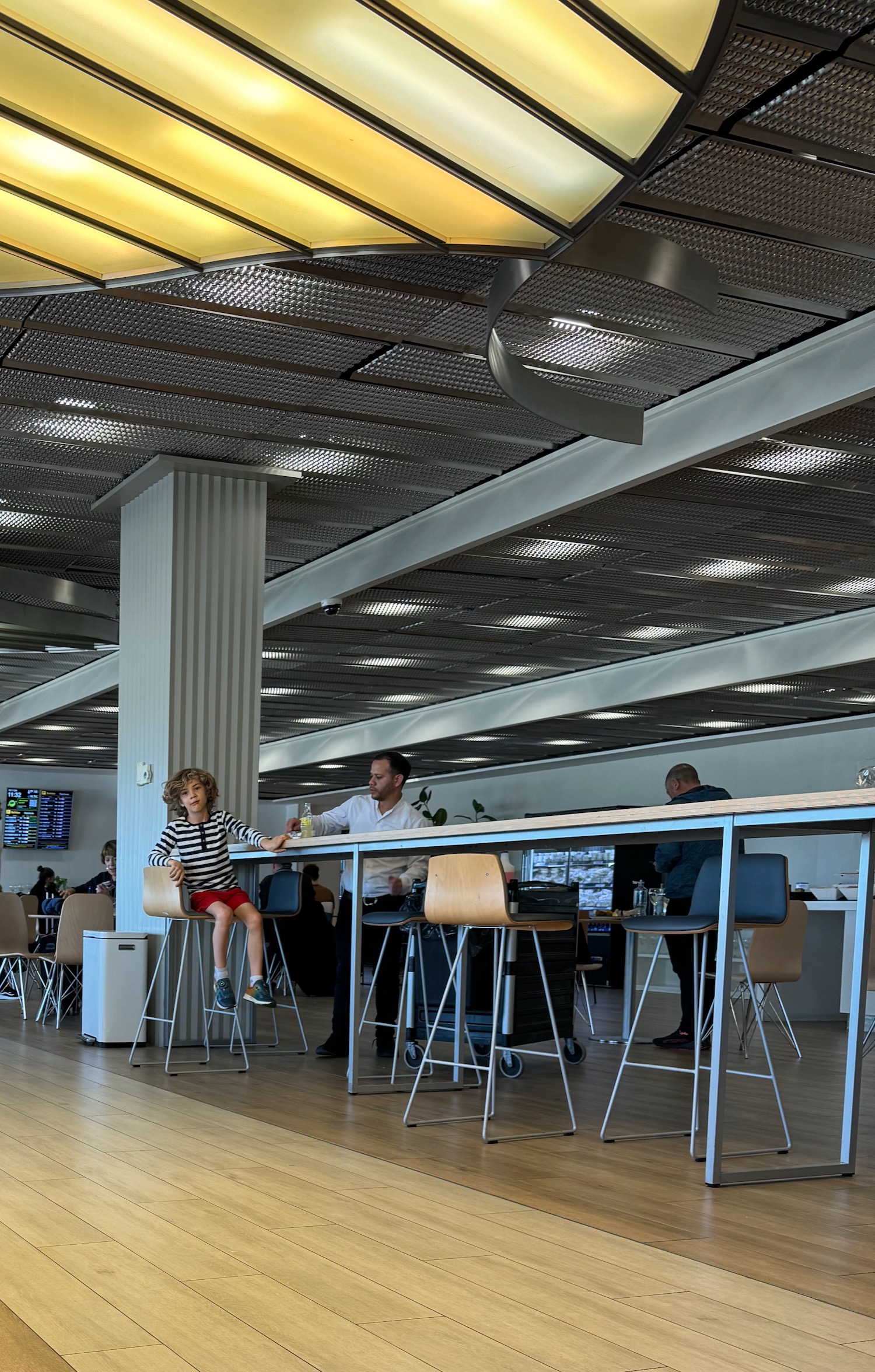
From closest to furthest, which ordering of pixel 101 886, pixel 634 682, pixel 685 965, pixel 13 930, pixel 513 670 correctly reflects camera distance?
pixel 685 965 → pixel 13 930 → pixel 101 886 → pixel 634 682 → pixel 513 670

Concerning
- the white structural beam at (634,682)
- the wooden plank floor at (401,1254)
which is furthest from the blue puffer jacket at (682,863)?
the white structural beam at (634,682)

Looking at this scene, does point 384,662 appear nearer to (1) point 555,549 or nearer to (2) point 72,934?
(1) point 555,549

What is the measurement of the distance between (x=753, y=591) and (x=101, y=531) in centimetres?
491

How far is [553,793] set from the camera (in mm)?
20109

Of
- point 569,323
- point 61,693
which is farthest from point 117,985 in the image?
point 61,693

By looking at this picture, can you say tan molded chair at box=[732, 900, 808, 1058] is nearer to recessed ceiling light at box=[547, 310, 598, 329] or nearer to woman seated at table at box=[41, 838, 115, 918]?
recessed ceiling light at box=[547, 310, 598, 329]

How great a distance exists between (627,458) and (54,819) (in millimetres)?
20435

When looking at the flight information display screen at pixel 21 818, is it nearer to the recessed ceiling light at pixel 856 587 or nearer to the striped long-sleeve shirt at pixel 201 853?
the recessed ceiling light at pixel 856 587

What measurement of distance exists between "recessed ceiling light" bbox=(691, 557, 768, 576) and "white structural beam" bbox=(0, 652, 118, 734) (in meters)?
6.50

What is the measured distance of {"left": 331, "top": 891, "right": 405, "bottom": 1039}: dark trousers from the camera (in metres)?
6.68

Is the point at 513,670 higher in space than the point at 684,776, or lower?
higher

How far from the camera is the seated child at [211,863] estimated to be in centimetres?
623

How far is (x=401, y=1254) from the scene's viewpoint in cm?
298

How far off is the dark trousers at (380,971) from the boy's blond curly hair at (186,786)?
0.80 m
